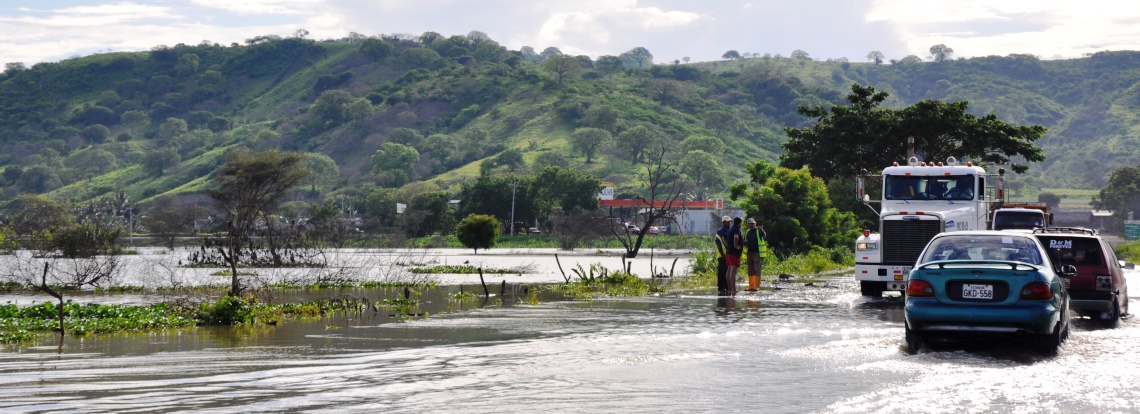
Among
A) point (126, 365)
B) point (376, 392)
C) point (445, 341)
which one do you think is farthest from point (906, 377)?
point (126, 365)

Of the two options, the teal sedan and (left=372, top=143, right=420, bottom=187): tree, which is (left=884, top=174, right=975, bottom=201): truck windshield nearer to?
the teal sedan

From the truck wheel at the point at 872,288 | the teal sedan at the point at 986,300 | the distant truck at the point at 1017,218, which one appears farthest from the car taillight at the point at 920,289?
the distant truck at the point at 1017,218

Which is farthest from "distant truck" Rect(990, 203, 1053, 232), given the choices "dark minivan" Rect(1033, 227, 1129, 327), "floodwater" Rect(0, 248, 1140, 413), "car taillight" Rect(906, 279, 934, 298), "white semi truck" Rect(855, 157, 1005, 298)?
"car taillight" Rect(906, 279, 934, 298)

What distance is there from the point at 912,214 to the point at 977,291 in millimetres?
10995

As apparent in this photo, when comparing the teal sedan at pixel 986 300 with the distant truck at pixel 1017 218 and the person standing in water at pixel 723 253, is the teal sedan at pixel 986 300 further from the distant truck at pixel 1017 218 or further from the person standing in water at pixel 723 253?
the distant truck at pixel 1017 218

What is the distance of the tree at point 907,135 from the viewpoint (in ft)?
187

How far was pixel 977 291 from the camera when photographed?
48.2 feet

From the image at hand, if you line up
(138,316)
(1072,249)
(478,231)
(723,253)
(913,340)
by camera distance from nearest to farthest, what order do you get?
1. (913,340)
2. (1072,249)
3. (138,316)
4. (723,253)
5. (478,231)

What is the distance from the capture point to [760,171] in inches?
2019

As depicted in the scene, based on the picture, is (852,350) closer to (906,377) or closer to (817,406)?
(906,377)

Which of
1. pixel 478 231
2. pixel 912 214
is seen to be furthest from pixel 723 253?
pixel 478 231

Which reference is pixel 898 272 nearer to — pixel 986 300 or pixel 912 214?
pixel 912 214

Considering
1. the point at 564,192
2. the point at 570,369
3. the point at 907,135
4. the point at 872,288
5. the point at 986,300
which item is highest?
the point at 907,135

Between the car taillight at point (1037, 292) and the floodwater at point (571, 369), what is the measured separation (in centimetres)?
75
